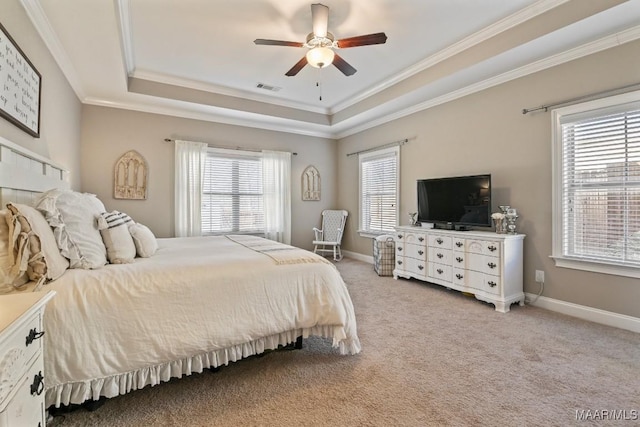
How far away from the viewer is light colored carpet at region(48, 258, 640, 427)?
150cm


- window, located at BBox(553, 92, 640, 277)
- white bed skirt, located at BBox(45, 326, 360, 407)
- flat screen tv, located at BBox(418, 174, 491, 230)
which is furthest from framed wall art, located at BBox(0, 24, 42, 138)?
window, located at BBox(553, 92, 640, 277)

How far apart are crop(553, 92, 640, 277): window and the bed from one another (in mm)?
2471

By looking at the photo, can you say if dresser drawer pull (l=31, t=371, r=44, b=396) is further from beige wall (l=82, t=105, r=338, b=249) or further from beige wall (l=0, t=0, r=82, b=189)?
beige wall (l=82, t=105, r=338, b=249)

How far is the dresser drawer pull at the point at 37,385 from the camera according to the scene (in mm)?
977

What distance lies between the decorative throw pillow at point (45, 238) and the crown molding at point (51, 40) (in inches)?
69.6

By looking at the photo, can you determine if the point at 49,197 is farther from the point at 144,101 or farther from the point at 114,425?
the point at 144,101

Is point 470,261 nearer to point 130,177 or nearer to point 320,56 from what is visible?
point 320,56

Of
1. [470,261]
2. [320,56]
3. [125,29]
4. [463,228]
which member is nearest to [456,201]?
[463,228]

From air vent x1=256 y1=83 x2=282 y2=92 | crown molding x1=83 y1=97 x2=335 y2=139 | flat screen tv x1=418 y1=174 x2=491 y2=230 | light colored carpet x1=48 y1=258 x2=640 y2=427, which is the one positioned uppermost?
air vent x1=256 y1=83 x2=282 y2=92

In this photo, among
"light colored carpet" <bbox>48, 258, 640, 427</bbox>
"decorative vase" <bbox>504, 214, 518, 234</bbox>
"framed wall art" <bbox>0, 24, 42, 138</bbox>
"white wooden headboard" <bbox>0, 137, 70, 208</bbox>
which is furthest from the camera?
"decorative vase" <bbox>504, 214, 518, 234</bbox>

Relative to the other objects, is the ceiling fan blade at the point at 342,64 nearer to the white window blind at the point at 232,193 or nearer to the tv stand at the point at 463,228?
the tv stand at the point at 463,228

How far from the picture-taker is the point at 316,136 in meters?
5.99

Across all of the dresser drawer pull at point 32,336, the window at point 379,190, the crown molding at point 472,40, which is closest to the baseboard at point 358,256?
the window at point 379,190

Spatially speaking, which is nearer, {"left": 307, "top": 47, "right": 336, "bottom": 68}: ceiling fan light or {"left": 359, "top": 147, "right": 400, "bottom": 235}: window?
{"left": 307, "top": 47, "right": 336, "bottom": 68}: ceiling fan light
